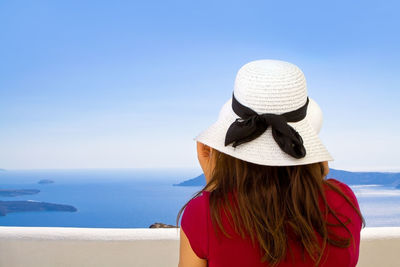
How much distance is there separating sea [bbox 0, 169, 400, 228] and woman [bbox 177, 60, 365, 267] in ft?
9.76

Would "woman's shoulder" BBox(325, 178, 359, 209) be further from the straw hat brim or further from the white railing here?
the white railing

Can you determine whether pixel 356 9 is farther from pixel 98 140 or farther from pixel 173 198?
pixel 98 140

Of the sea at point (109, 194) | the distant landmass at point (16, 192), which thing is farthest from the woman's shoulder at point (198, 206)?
the distant landmass at point (16, 192)

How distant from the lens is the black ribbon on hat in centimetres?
92

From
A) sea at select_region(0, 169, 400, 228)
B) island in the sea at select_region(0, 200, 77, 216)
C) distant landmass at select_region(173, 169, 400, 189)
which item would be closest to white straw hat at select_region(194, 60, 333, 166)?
sea at select_region(0, 169, 400, 228)

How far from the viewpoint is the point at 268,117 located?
95 cm

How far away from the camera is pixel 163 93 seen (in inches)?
208

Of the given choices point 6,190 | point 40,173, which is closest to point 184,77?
point 40,173

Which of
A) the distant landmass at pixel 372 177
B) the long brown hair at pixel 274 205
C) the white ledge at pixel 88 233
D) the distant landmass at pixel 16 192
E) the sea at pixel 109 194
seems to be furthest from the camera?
the distant landmass at pixel 16 192

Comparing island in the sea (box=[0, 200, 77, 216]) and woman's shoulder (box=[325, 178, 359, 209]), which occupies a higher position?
woman's shoulder (box=[325, 178, 359, 209])

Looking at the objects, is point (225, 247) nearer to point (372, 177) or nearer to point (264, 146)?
point (264, 146)

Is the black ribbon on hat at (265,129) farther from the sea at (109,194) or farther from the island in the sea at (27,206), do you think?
the island in the sea at (27,206)

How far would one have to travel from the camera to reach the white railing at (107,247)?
78.9 inches

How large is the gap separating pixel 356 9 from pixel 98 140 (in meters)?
3.37
